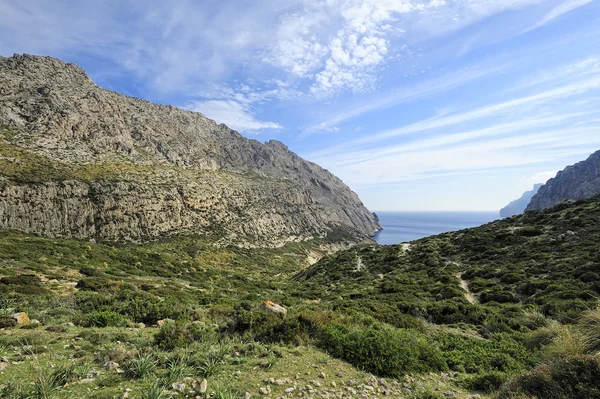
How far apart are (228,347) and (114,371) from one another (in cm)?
268

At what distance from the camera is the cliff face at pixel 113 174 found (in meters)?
64.2

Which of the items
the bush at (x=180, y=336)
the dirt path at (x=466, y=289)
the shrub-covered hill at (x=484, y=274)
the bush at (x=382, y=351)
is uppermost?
the bush at (x=180, y=336)

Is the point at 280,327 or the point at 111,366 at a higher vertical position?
the point at 111,366

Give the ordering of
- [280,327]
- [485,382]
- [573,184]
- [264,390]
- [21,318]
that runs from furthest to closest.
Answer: [573,184], [21,318], [280,327], [485,382], [264,390]

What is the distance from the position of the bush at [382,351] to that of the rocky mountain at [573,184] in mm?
174562

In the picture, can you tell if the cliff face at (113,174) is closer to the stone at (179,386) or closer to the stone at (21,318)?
the stone at (21,318)

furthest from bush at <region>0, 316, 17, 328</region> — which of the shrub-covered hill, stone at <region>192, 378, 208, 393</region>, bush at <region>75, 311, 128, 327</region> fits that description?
the shrub-covered hill

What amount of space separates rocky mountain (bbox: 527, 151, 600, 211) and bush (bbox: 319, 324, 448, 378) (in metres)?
175

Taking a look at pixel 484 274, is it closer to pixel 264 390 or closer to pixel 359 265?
pixel 359 265

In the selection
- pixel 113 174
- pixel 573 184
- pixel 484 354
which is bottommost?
pixel 484 354

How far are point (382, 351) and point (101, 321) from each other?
420 inches

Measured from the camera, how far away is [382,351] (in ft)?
25.5

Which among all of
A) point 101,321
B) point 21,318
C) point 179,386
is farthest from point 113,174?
point 179,386

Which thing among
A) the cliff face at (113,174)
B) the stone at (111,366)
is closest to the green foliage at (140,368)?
the stone at (111,366)
